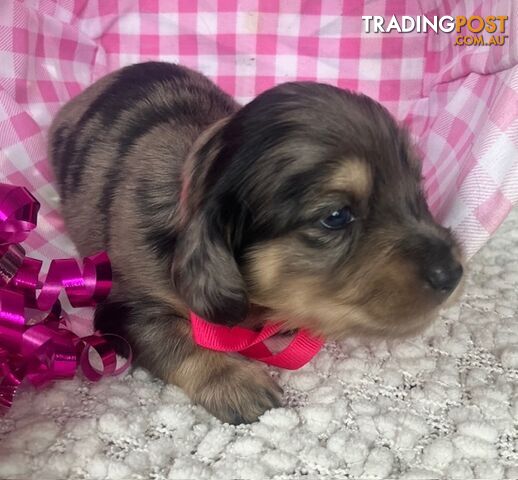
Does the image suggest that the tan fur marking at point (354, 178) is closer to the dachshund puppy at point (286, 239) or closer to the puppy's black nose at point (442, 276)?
the dachshund puppy at point (286, 239)

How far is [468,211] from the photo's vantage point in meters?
2.72

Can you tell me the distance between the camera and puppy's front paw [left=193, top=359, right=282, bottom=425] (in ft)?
7.45

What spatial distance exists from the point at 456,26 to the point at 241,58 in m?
1.22

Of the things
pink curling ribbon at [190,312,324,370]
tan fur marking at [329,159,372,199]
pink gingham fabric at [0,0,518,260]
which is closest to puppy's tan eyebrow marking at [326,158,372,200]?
tan fur marking at [329,159,372,199]

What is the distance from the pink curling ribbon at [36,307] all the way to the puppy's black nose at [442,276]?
3.70ft

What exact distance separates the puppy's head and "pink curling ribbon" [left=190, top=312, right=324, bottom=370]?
0.75 ft

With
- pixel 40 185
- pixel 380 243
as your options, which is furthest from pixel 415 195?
pixel 40 185

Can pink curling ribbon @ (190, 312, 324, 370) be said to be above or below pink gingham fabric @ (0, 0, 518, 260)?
below

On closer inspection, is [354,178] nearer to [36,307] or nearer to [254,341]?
[254,341]

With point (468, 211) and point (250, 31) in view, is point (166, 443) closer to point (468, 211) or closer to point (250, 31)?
point (468, 211)

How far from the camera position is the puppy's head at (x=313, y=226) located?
6.55ft

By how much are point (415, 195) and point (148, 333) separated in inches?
40.8

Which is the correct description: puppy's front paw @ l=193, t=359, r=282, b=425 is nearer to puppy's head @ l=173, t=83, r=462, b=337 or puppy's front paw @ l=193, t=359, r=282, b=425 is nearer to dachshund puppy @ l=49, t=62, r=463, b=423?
Answer: dachshund puppy @ l=49, t=62, r=463, b=423

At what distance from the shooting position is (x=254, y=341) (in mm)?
2426
